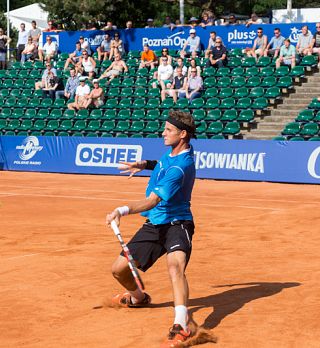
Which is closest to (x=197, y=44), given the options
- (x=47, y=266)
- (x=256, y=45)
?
(x=256, y=45)

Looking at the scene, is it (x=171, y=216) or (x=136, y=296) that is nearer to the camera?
(x=171, y=216)

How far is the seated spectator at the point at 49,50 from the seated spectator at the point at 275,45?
34.4 ft

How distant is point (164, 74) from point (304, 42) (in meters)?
5.10

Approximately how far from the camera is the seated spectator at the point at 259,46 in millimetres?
30000

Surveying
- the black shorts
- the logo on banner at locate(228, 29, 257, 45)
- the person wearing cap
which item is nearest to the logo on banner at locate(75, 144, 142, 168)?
the person wearing cap

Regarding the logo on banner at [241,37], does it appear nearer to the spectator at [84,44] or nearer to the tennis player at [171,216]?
the spectator at [84,44]

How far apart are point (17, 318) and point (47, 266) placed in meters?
2.89

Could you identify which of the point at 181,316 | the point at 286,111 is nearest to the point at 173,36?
the point at 286,111

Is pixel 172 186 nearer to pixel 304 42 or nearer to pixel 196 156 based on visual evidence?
pixel 196 156

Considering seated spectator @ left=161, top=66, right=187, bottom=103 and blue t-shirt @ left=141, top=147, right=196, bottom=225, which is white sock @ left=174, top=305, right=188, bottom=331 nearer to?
blue t-shirt @ left=141, top=147, right=196, bottom=225

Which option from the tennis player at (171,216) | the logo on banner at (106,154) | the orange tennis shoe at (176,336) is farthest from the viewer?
the logo on banner at (106,154)

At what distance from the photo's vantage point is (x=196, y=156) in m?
26.5

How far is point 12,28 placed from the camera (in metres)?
67.8

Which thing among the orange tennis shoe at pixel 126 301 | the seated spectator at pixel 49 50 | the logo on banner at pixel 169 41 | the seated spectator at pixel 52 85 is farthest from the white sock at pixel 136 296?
the seated spectator at pixel 49 50
